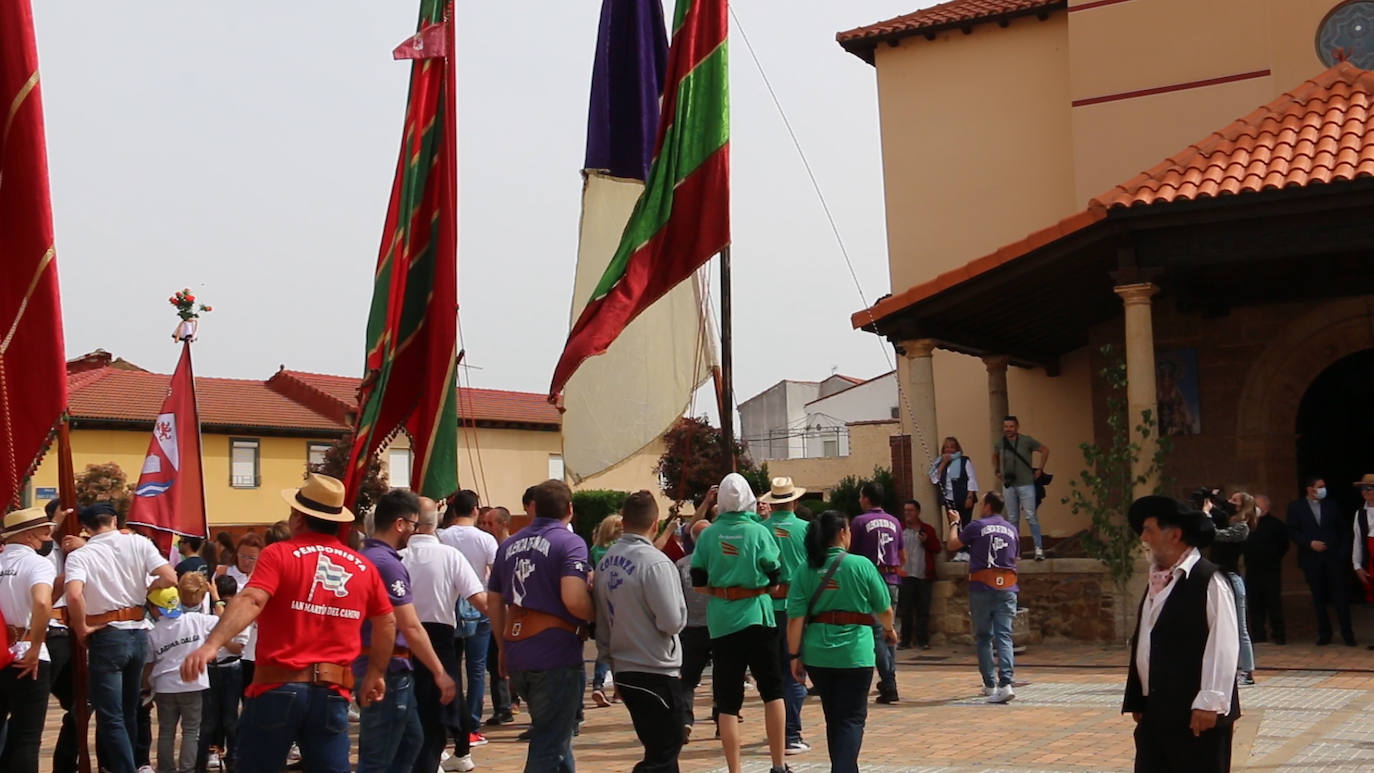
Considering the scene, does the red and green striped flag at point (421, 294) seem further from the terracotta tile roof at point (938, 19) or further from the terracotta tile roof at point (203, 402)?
the terracotta tile roof at point (203, 402)

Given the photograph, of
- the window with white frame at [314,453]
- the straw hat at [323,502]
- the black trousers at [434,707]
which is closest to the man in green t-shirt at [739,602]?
the black trousers at [434,707]

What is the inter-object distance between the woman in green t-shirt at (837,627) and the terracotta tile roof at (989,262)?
7.94m

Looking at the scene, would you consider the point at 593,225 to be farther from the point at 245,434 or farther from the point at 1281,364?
the point at 245,434

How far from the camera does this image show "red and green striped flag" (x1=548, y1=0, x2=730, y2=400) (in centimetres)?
1028

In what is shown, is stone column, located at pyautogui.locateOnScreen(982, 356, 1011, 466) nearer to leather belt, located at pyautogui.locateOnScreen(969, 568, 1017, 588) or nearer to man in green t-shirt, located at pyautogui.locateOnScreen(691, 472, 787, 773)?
leather belt, located at pyautogui.locateOnScreen(969, 568, 1017, 588)

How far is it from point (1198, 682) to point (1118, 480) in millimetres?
10592

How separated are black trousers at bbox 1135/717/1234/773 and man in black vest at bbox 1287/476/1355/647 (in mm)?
10329

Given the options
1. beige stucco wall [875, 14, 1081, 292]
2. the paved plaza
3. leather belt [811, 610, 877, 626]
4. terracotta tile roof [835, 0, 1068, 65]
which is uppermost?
terracotta tile roof [835, 0, 1068, 65]

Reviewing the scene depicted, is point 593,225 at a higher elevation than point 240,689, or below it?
higher

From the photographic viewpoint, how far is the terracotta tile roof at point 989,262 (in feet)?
50.2

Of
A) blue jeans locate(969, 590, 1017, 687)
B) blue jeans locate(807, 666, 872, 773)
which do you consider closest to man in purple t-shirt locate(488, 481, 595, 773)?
blue jeans locate(807, 666, 872, 773)

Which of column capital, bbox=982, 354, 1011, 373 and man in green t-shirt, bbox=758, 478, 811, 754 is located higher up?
column capital, bbox=982, 354, 1011, 373

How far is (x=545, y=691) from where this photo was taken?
738cm

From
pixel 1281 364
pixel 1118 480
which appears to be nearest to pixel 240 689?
pixel 1118 480
